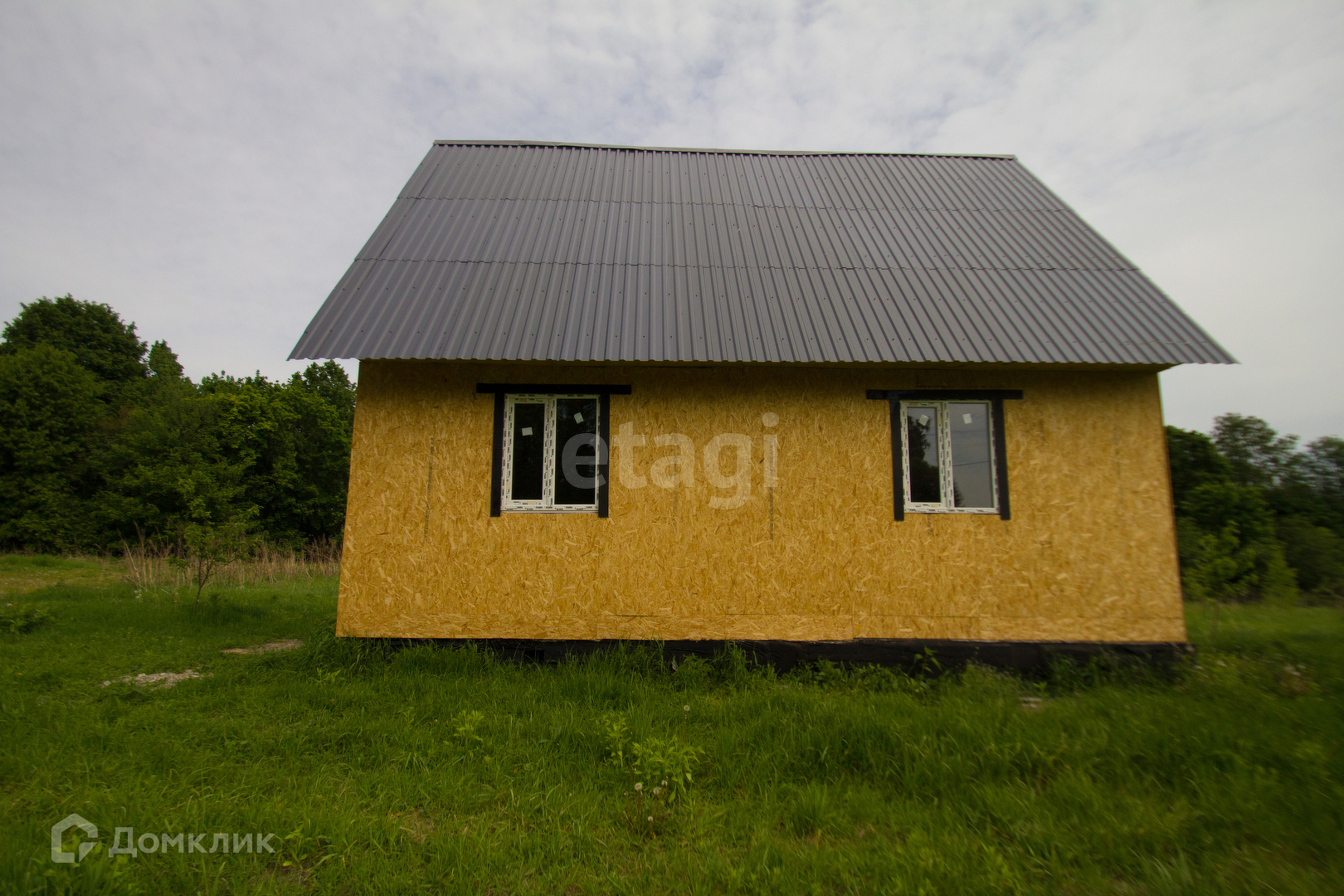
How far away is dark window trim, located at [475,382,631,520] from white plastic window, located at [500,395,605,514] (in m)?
0.05

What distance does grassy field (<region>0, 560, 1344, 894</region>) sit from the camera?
307 centimetres

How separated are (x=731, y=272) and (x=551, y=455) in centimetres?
329

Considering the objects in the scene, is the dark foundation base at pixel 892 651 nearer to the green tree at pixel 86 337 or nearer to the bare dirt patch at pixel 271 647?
the bare dirt patch at pixel 271 647

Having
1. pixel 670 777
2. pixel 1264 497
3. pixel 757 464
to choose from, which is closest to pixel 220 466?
pixel 757 464

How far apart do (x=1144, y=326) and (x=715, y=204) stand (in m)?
5.76

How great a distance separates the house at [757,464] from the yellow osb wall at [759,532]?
3cm

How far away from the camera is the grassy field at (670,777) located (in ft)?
10.1

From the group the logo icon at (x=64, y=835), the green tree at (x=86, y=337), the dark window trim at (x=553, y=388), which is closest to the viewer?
the logo icon at (x=64, y=835)

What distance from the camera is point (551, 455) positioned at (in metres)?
6.76

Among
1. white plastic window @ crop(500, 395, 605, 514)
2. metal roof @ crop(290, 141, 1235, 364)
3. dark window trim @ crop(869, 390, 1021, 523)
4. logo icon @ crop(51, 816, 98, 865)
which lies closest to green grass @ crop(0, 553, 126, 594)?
metal roof @ crop(290, 141, 1235, 364)

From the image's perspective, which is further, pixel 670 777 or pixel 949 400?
pixel 949 400

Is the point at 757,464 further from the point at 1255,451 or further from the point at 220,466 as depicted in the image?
the point at 220,466

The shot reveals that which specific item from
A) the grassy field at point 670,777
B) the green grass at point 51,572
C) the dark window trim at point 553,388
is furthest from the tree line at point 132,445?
the grassy field at point 670,777

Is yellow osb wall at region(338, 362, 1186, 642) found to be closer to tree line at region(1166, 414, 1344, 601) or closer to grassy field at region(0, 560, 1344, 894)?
grassy field at region(0, 560, 1344, 894)
